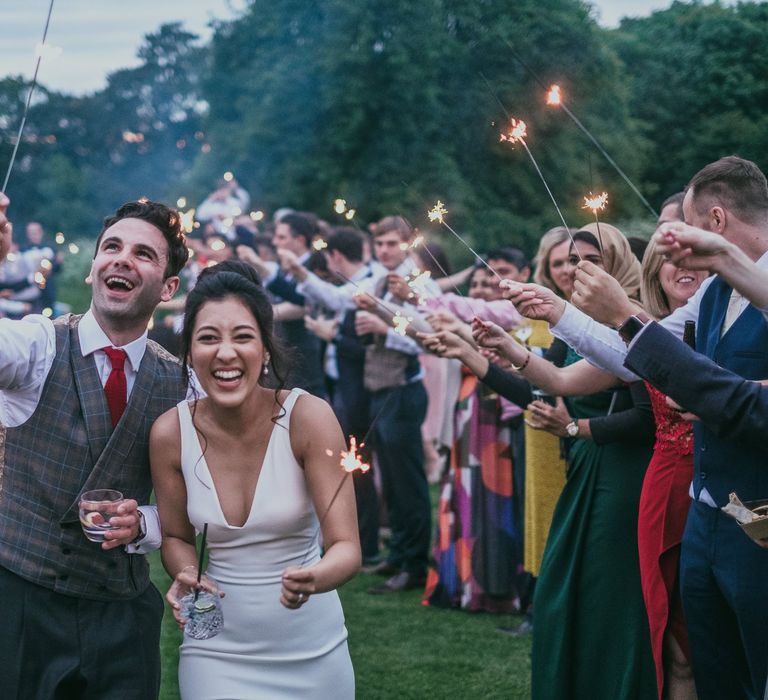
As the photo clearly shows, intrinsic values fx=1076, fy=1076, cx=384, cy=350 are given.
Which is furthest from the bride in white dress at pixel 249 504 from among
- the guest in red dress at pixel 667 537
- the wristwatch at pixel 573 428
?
the wristwatch at pixel 573 428

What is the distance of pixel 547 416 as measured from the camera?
4.77 meters

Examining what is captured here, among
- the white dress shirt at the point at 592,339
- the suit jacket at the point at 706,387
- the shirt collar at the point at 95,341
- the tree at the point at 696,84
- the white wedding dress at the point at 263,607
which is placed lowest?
the white wedding dress at the point at 263,607

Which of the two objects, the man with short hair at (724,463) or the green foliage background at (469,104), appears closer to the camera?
the man with short hair at (724,463)

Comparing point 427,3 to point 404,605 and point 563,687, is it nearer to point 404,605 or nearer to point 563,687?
point 404,605

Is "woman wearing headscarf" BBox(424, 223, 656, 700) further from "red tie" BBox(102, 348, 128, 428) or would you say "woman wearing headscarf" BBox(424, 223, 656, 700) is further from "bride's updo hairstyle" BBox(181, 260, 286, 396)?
"red tie" BBox(102, 348, 128, 428)

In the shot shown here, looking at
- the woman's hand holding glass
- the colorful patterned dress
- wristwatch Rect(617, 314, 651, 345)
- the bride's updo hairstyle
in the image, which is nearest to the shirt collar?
the bride's updo hairstyle

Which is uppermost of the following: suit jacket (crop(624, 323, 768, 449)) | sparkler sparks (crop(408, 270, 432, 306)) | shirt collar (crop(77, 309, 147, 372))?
sparkler sparks (crop(408, 270, 432, 306))

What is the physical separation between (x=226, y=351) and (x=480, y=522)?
4.18 meters

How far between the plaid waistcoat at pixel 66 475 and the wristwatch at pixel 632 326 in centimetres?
152

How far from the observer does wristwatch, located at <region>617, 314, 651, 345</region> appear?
130 inches

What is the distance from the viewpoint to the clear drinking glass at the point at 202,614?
9.91 ft

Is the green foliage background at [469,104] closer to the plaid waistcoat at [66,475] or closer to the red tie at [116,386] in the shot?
the red tie at [116,386]

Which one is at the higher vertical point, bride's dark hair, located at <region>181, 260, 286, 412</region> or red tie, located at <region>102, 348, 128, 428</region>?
bride's dark hair, located at <region>181, 260, 286, 412</region>

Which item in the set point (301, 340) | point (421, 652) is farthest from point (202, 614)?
point (301, 340)
